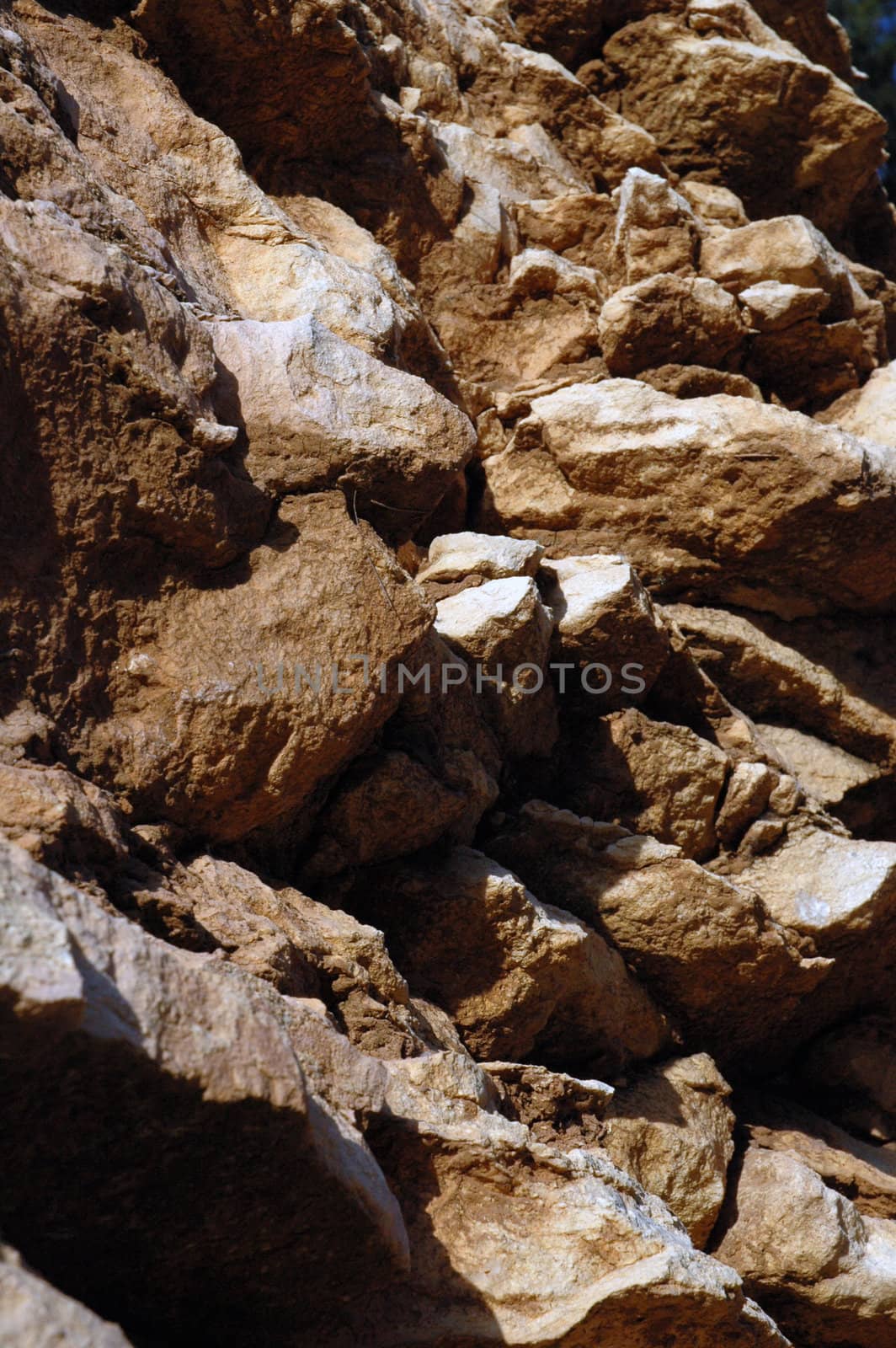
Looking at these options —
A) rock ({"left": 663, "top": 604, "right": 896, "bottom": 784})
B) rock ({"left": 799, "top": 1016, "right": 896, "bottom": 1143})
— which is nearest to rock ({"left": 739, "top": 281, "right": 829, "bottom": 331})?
rock ({"left": 663, "top": 604, "right": 896, "bottom": 784})

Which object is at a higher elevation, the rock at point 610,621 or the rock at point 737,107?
the rock at point 737,107

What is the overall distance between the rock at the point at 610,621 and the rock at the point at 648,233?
2.48 meters

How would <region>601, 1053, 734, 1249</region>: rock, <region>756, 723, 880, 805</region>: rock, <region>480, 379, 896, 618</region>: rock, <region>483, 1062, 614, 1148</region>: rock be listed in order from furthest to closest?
<region>756, 723, 880, 805</region>: rock
<region>480, 379, 896, 618</region>: rock
<region>601, 1053, 734, 1249</region>: rock
<region>483, 1062, 614, 1148</region>: rock

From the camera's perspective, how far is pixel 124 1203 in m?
2.25

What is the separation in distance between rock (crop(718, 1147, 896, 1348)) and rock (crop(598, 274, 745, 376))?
3.96 metres

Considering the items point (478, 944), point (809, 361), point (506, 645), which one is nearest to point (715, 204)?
point (809, 361)

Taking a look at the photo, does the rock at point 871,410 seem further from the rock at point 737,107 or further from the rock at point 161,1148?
the rock at point 161,1148

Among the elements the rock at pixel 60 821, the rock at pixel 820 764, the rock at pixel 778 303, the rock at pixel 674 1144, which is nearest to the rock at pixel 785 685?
the rock at pixel 820 764

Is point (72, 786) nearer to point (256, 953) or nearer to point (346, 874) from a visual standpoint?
point (256, 953)

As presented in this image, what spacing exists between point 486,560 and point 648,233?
307 centimetres

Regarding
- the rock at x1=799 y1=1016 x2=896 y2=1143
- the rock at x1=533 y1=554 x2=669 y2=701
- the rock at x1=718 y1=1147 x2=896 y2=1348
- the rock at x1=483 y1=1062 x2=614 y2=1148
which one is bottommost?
the rock at x1=799 y1=1016 x2=896 y2=1143

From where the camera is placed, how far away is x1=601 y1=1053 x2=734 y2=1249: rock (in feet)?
14.0

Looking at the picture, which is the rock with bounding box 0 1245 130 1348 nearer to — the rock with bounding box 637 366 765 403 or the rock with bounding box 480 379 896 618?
the rock with bounding box 480 379 896 618

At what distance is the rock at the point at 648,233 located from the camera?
688 cm
